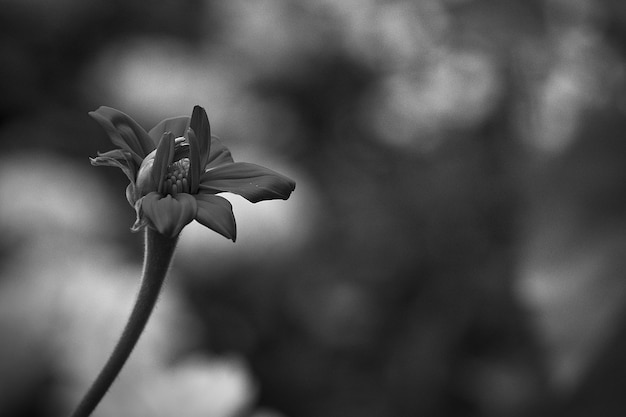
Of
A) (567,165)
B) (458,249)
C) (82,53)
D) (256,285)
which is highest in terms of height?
(82,53)

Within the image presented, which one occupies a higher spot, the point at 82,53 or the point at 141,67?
the point at 82,53

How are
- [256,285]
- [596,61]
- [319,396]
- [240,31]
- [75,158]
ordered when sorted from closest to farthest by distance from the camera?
1. [596,61]
2. [319,396]
3. [256,285]
4. [75,158]
5. [240,31]

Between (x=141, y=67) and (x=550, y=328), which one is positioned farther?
(x=141, y=67)

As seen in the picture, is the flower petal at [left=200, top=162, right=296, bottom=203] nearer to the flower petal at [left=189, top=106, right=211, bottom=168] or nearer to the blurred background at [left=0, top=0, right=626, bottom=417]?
the flower petal at [left=189, top=106, right=211, bottom=168]

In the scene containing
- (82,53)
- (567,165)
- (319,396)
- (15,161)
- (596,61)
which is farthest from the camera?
(82,53)

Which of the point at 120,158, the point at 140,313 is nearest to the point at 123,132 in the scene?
the point at 120,158

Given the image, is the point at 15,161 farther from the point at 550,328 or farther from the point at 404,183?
the point at 550,328

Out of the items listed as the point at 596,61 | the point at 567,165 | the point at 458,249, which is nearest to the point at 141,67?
the point at 458,249
